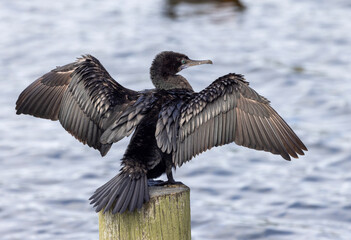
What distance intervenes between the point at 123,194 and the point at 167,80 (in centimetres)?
164

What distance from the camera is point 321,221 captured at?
898 centimetres

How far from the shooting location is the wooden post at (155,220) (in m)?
4.91

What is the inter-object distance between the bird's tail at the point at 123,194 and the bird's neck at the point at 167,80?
4.34 feet

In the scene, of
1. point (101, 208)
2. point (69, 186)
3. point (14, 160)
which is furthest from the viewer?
point (14, 160)

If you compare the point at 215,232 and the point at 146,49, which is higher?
the point at 146,49

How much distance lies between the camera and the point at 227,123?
5652mm

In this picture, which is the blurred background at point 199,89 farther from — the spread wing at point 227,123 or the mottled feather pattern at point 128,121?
the mottled feather pattern at point 128,121

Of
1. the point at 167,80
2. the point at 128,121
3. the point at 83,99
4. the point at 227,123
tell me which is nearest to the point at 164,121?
the point at 128,121

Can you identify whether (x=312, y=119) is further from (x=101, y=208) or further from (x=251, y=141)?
(x=101, y=208)

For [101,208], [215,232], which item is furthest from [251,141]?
[215,232]

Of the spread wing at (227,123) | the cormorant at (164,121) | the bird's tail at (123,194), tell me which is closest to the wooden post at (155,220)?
the bird's tail at (123,194)

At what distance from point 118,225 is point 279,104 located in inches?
304

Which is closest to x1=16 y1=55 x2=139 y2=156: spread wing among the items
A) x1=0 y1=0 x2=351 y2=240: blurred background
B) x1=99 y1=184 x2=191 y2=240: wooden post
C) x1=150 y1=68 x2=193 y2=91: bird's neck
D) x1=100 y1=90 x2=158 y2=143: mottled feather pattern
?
x1=100 y1=90 x2=158 y2=143: mottled feather pattern

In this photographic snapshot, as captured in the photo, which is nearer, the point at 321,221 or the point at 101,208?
the point at 101,208
